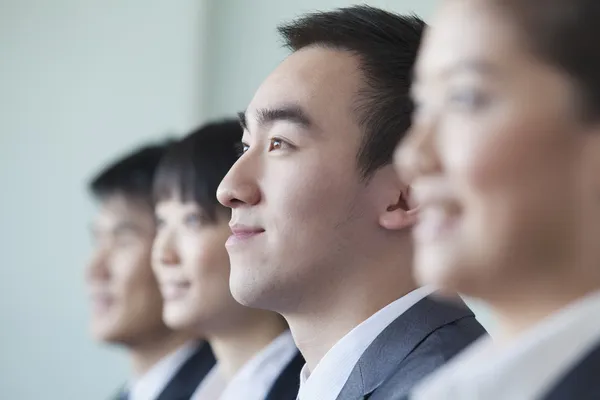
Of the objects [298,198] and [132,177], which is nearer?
[298,198]

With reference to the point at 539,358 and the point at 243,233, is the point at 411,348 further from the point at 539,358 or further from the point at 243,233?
the point at 539,358

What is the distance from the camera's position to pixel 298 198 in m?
0.78

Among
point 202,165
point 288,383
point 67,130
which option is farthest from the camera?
point 67,130

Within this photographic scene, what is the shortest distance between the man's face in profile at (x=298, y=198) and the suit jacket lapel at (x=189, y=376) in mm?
464

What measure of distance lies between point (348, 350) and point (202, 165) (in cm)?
42

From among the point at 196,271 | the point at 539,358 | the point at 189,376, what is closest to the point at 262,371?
the point at 196,271

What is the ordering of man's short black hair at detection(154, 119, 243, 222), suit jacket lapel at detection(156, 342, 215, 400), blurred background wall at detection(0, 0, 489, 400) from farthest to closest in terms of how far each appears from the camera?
blurred background wall at detection(0, 0, 489, 400), suit jacket lapel at detection(156, 342, 215, 400), man's short black hair at detection(154, 119, 243, 222)

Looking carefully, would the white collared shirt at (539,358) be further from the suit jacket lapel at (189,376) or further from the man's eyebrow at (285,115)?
the suit jacket lapel at (189,376)

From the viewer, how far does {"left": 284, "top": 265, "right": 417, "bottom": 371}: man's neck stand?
0.79 meters

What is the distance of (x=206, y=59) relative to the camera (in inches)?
70.3

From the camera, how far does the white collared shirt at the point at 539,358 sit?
0.43 meters

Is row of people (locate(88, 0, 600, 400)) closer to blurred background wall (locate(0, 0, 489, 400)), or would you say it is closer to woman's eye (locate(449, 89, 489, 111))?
woman's eye (locate(449, 89, 489, 111))

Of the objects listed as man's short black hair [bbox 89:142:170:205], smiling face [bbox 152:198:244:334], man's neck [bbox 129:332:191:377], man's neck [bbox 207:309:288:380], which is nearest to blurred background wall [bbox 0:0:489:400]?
man's short black hair [bbox 89:142:170:205]

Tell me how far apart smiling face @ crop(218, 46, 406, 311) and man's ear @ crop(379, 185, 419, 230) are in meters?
0.01
